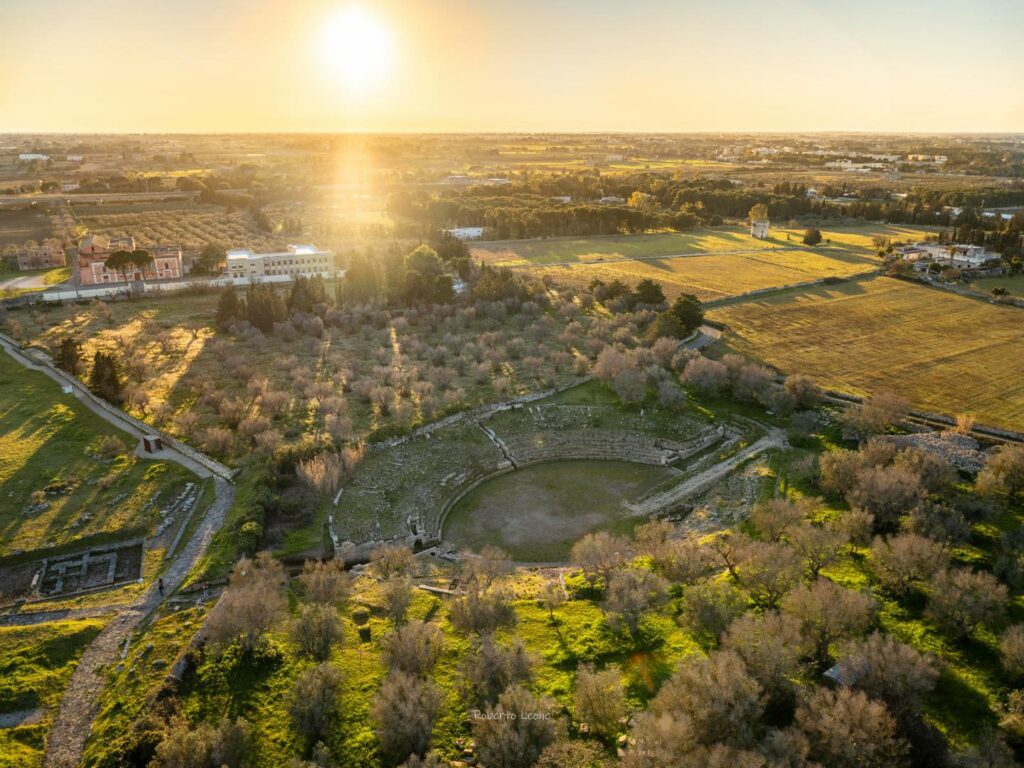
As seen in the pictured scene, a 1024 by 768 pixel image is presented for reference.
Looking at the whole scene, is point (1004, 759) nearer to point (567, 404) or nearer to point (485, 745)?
point (485, 745)

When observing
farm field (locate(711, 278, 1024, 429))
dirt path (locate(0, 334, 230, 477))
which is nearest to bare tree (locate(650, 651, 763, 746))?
dirt path (locate(0, 334, 230, 477))

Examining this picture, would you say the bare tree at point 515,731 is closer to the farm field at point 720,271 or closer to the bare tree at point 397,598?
the bare tree at point 397,598

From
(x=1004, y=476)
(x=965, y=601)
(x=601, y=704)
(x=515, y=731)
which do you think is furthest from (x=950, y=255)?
(x=515, y=731)

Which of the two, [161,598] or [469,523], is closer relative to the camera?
[161,598]

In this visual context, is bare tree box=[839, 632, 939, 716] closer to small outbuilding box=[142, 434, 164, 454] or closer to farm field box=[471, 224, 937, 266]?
small outbuilding box=[142, 434, 164, 454]

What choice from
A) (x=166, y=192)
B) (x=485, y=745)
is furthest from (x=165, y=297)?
(x=166, y=192)

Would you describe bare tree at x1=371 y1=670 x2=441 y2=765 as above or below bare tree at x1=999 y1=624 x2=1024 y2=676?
below
